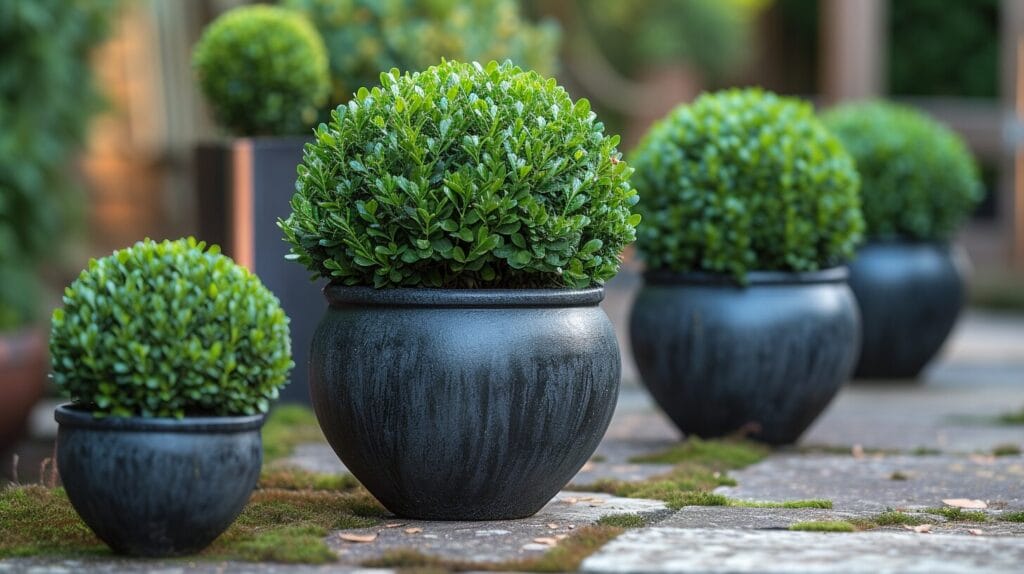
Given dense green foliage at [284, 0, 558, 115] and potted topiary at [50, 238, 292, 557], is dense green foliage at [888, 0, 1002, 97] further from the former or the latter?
potted topiary at [50, 238, 292, 557]

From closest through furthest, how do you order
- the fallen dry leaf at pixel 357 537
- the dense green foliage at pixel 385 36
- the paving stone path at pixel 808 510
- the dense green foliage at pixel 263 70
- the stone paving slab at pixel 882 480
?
the paving stone path at pixel 808 510 < the fallen dry leaf at pixel 357 537 < the stone paving slab at pixel 882 480 < the dense green foliage at pixel 263 70 < the dense green foliage at pixel 385 36

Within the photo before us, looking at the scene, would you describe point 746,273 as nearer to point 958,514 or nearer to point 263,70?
point 958,514

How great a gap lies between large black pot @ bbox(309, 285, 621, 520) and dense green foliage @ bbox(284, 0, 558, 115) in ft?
12.7

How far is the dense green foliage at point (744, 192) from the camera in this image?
6.00 meters

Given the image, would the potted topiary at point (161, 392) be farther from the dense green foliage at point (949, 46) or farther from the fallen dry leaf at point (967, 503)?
the dense green foliage at point (949, 46)

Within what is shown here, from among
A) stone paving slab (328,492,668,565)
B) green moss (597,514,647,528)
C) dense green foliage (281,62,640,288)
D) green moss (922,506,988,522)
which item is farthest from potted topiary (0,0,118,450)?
green moss (922,506,988,522)

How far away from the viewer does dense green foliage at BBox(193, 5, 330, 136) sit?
7145mm

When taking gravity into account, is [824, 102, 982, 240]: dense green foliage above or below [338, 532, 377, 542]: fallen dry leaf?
above

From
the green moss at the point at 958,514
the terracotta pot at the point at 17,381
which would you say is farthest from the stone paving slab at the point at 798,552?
the terracotta pot at the point at 17,381

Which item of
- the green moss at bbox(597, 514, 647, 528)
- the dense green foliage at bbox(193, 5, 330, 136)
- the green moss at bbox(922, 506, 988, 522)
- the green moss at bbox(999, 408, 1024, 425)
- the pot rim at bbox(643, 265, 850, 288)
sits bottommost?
the green moss at bbox(999, 408, 1024, 425)

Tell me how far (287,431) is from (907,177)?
160 inches

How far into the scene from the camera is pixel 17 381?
735 cm

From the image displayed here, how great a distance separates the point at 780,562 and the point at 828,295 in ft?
8.39

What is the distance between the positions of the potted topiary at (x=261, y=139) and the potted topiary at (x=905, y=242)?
3.24m
